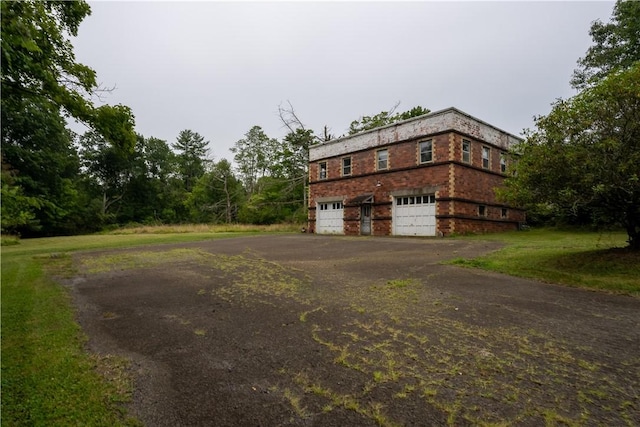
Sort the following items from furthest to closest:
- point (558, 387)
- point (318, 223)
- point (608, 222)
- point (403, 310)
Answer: point (318, 223) → point (608, 222) → point (403, 310) → point (558, 387)

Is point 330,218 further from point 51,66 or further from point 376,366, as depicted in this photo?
point 376,366

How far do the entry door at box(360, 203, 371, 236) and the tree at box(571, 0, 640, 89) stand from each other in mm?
15749

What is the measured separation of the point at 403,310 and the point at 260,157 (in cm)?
4905

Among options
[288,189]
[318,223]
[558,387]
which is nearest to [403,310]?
[558,387]

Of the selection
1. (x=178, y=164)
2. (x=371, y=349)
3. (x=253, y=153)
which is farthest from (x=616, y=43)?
(x=178, y=164)

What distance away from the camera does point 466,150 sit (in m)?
18.3

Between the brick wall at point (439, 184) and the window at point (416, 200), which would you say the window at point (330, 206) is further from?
the window at point (416, 200)

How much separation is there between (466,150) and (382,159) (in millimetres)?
5051

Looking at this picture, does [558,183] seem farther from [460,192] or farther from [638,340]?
[460,192]

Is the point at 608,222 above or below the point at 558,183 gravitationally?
below

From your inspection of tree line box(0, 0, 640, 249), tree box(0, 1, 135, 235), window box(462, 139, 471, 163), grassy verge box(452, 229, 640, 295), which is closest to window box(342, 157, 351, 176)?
window box(462, 139, 471, 163)

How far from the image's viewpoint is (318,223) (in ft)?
80.5

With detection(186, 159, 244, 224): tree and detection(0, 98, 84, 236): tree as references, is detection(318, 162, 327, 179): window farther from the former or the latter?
detection(186, 159, 244, 224): tree

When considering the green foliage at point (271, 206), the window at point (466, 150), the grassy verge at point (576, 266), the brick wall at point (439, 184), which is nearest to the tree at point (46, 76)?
the grassy verge at point (576, 266)
